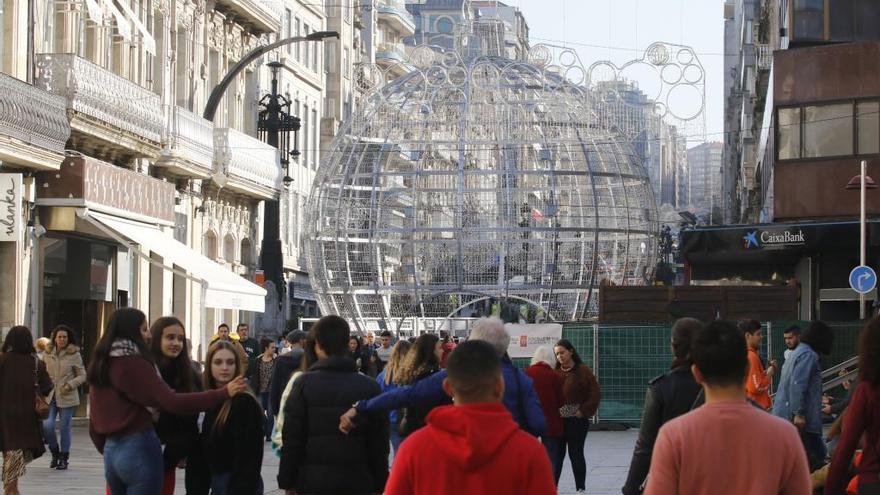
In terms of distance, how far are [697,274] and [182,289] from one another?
10.7 meters

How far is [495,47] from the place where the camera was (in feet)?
111

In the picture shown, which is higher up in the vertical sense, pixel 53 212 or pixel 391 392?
pixel 53 212

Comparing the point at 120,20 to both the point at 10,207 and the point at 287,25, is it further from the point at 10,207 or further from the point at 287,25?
the point at 287,25

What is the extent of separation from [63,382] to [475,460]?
14.4 metres

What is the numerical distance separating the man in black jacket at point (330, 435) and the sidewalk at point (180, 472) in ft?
24.7

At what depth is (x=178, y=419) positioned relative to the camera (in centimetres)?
1008

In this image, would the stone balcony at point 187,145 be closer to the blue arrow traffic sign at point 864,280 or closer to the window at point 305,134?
the blue arrow traffic sign at point 864,280

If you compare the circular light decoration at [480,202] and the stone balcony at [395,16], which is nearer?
the circular light decoration at [480,202]

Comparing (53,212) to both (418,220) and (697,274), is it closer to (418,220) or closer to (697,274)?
(418,220)

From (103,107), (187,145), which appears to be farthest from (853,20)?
(103,107)

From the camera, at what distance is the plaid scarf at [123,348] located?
943 centimetres

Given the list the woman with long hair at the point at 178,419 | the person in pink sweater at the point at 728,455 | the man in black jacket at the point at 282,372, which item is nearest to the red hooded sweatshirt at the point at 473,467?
the person in pink sweater at the point at 728,455

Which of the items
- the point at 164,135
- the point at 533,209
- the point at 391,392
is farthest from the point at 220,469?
the point at 164,135

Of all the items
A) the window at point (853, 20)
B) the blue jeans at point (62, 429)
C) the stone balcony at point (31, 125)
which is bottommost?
the blue jeans at point (62, 429)
